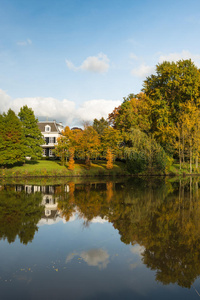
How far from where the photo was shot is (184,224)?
10477mm

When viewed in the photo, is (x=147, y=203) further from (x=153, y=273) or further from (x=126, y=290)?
(x=126, y=290)

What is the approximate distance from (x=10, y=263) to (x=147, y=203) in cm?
1002

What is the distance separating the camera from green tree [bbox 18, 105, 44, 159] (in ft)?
134

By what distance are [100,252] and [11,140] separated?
32851mm

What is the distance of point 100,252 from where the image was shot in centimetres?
784

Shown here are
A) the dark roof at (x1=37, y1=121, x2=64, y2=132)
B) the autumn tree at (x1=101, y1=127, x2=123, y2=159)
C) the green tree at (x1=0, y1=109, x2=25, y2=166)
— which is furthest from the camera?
the dark roof at (x1=37, y1=121, x2=64, y2=132)

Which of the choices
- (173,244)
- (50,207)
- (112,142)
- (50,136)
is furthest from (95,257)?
(50,136)

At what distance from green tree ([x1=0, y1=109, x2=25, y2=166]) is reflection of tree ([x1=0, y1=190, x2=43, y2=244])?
19.9 meters

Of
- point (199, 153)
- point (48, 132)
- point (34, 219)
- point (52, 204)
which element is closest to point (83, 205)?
point (52, 204)

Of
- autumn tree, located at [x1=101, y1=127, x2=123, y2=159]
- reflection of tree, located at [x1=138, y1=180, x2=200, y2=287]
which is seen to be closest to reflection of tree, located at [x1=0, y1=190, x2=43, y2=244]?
reflection of tree, located at [x1=138, y1=180, x2=200, y2=287]

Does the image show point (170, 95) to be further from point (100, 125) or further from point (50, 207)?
point (50, 207)

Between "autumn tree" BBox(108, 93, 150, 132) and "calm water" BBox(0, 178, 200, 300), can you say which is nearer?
"calm water" BBox(0, 178, 200, 300)

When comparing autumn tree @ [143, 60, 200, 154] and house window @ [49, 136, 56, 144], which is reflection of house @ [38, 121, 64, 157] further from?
autumn tree @ [143, 60, 200, 154]

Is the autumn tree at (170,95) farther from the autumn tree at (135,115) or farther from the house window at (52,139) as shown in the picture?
the house window at (52,139)
